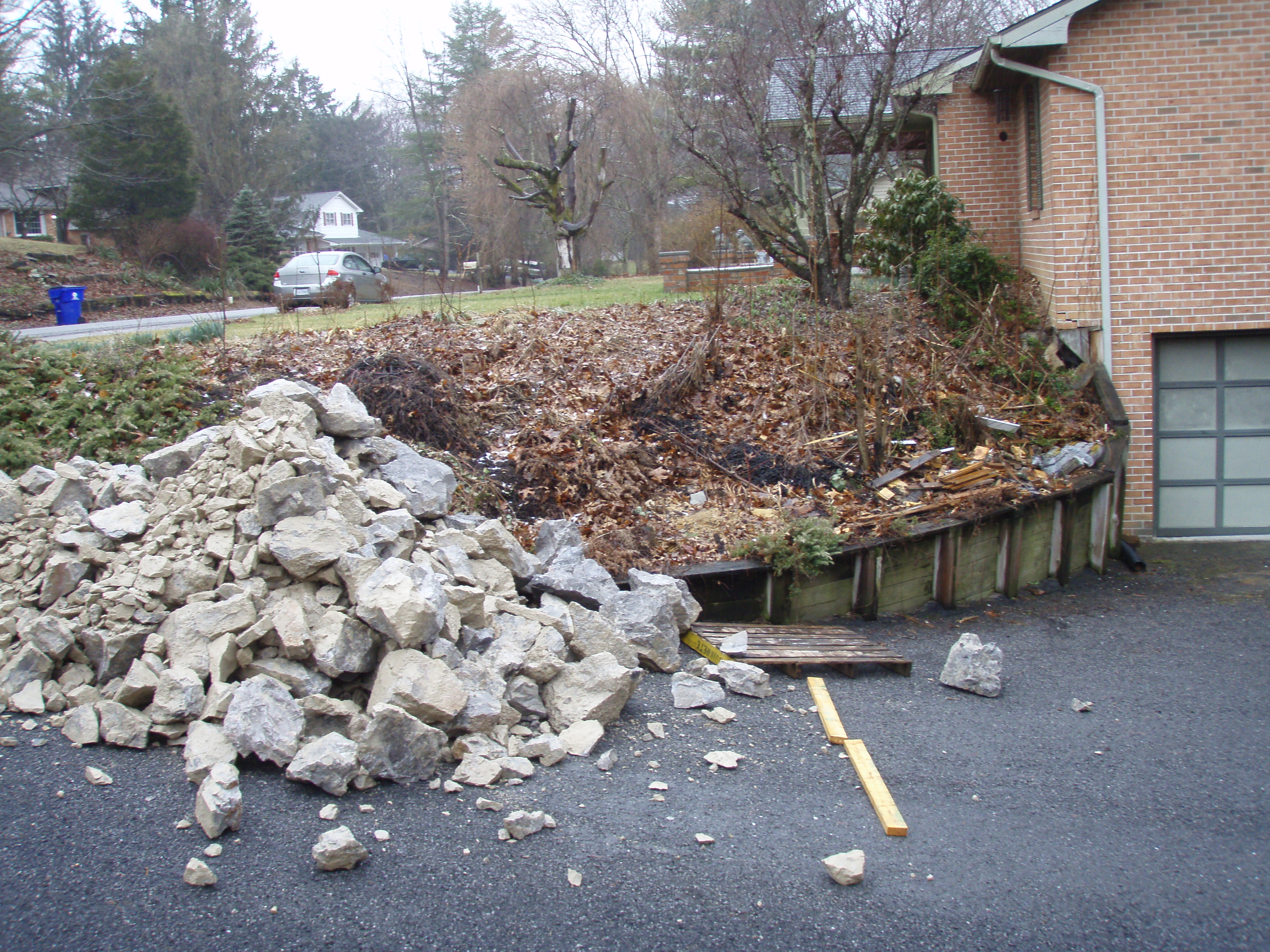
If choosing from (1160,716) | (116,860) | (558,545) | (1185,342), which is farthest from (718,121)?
(116,860)

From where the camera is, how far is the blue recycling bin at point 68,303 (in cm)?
1850

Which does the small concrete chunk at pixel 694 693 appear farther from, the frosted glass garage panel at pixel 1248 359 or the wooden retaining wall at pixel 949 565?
the frosted glass garage panel at pixel 1248 359

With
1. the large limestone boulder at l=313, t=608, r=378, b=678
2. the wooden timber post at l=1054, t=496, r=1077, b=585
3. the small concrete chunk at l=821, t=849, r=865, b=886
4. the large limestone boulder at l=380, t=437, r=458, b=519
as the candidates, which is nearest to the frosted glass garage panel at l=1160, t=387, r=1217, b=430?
the wooden timber post at l=1054, t=496, r=1077, b=585

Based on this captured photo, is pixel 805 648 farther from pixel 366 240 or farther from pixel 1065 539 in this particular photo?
pixel 366 240

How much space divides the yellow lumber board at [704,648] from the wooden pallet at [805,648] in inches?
1.9

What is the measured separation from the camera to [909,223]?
13.1 metres

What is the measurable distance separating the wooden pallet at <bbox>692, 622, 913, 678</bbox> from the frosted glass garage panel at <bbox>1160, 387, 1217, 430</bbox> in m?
6.16

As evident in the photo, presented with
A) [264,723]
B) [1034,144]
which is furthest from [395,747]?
[1034,144]

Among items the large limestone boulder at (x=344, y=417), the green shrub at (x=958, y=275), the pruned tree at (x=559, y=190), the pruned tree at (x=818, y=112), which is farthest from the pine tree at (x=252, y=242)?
the large limestone boulder at (x=344, y=417)

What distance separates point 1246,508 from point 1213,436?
37.4 inches

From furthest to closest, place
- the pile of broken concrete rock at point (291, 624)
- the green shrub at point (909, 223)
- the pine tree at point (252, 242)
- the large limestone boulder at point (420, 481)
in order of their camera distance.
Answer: the pine tree at point (252, 242) → the green shrub at point (909, 223) → the large limestone boulder at point (420, 481) → the pile of broken concrete rock at point (291, 624)

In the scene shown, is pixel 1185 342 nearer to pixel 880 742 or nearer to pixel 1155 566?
pixel 1155 566

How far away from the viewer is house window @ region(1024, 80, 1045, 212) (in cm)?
1178

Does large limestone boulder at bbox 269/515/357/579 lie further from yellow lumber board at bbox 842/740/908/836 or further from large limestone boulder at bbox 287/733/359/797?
yellow lumber board at bbox 842/740/908/836
